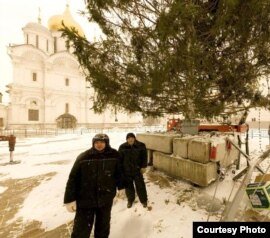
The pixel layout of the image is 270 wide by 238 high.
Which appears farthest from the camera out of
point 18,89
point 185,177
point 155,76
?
point 18,89

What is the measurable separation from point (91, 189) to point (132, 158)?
147 cm

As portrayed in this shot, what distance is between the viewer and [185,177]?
5.34 m

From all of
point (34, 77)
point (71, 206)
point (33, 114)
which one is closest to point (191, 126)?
point (71, 206)

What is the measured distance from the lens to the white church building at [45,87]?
3622 cm

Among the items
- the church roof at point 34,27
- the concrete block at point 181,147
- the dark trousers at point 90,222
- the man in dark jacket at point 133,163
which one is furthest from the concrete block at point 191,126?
the church roof at point 34,27

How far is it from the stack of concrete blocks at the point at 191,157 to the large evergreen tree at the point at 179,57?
86 centimetres

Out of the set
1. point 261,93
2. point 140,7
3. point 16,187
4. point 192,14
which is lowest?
point 16,187

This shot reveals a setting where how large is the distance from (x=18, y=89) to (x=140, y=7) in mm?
35871

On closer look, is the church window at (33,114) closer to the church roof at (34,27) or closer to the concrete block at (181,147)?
the church roof at (34,27)

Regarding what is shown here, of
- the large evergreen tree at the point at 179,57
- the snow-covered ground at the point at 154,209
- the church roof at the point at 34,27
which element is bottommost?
the snow-covered ground at the point at 154,209

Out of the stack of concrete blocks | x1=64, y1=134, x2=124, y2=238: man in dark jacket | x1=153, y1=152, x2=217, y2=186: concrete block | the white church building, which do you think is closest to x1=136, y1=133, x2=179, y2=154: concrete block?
the stack of concrete blocks

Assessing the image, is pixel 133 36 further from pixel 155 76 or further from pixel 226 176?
pixel 226 176

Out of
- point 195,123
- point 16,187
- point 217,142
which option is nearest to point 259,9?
point 217,142

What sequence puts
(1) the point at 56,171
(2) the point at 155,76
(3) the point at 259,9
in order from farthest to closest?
(1) the point at 56,171 → (2) the point at 155,76 → (3) the point at 259,9
